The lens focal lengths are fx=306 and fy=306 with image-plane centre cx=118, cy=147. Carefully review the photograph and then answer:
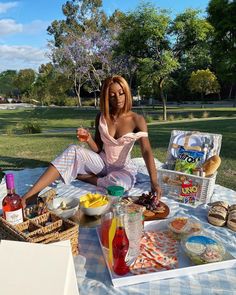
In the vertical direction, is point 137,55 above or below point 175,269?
above

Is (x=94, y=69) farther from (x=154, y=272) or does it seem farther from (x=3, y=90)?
(x=3, y=90)

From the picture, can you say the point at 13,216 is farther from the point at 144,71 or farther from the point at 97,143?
the point at 144,71

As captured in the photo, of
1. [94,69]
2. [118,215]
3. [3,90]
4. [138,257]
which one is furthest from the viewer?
[3,90]

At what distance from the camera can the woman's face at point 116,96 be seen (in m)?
3.11

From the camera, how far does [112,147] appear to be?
10.7 ft

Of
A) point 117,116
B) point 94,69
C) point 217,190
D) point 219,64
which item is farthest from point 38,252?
point 94,69

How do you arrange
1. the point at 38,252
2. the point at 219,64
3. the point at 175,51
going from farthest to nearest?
the point at 219,64, the point at 175,51, the point at 38,252

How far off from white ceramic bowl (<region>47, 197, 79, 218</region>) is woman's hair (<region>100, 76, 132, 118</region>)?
1.22 meters

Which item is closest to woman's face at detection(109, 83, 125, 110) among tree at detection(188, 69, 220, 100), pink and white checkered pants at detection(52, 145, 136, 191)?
pink and white checkered pants at detection(52, 145, 136, 191)

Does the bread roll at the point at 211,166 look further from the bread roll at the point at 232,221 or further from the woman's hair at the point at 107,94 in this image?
the woman's hair at the point at 107,94

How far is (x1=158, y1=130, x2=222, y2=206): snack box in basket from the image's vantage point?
2914mm

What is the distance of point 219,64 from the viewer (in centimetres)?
1948

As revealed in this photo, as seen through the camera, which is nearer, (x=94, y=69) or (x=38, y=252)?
(x=38, y=252)

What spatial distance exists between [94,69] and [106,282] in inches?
1090
